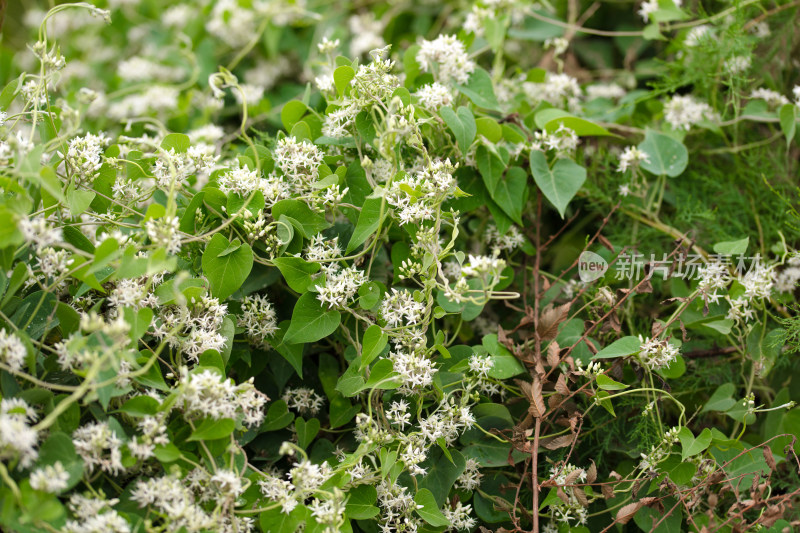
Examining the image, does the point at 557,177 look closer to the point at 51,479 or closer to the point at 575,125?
the point at 575,125

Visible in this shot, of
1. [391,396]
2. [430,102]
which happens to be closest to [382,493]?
[391,396]

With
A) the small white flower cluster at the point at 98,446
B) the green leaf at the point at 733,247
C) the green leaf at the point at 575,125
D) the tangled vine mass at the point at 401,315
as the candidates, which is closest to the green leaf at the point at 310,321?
the tangled vine mass at the point at 401,315

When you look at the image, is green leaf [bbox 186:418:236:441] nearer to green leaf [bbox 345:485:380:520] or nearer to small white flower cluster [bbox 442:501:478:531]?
green leaf [bbox 345:485:380:520]

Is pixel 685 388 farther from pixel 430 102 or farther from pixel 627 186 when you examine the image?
pixel 430 102

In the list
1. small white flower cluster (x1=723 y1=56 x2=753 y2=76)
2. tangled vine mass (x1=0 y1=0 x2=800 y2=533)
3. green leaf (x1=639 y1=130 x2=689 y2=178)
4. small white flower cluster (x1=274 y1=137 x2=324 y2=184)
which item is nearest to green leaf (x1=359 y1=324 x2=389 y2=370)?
tangled vine mass (x1=0 y1=0 x2=800 y2=533)

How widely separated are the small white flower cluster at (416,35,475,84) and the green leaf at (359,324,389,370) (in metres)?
0.41

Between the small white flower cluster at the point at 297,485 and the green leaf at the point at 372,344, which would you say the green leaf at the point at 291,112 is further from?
the small white flower cluster at the point at 297,485

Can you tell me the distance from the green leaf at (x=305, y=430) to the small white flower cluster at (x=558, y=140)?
1.62 ft

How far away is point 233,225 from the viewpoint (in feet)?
2.43

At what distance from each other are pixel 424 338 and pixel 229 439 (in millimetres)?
233

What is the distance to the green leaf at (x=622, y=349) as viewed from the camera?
725 mm

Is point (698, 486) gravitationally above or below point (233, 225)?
below

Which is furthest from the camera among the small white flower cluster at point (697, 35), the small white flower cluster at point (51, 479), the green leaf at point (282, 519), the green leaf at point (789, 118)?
the small white flower cluster at point (697, 35)

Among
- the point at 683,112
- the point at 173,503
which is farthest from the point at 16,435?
the point at 683,112
